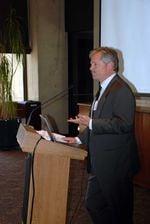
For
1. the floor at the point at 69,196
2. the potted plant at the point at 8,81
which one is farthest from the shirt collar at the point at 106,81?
the potted plant at the point at 8,81

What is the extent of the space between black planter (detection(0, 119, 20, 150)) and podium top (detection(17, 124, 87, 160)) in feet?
12.0

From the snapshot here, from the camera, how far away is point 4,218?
306 centimetres

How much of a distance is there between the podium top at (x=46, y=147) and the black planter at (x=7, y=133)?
3.65m

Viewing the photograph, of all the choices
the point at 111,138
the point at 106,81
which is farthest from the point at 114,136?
the point at 106,81

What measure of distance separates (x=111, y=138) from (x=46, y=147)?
0.49 meters

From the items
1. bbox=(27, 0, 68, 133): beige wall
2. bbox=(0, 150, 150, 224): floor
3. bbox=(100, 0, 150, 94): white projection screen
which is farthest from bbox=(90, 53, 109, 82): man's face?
bbox=(27, 0, 68, 133): beige wall

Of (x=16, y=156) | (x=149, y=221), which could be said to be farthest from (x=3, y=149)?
(x=149, y=221)

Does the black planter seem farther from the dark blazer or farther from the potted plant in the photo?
the dark blazer

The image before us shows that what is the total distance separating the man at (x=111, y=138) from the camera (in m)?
2.18

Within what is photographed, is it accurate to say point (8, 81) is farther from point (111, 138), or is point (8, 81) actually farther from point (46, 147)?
point (46, 147)

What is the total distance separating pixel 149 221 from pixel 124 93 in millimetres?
1362

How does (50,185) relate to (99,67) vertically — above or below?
→ below

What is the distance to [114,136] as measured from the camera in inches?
88.4

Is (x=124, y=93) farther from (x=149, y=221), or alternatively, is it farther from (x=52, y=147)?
(x=149, y=221)
